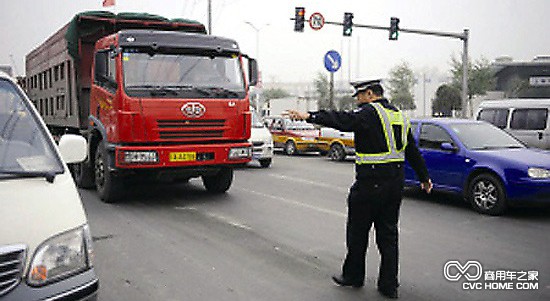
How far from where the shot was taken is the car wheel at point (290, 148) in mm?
19984

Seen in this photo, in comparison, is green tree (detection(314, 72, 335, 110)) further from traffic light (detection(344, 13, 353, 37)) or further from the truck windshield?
the truck windshield

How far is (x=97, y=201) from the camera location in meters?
8.85

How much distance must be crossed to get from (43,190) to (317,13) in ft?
65.0

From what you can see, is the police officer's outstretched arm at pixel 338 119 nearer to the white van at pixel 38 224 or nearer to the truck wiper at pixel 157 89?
the white van at pixel 38 224

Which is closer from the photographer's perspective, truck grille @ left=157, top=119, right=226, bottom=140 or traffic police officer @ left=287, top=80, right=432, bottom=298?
traffic police officer @ left=287, top=80, right=432, bottom=298

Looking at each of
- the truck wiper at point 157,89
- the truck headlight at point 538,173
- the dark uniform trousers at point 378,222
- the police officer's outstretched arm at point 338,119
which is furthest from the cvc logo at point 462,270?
the truck wiper at point 157,89

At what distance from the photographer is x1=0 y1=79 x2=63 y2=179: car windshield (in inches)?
131

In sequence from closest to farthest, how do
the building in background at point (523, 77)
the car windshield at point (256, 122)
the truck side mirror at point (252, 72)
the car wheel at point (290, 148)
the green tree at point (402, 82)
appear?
the truck side mirror at point (252, 72) < the car windshield at point (256, 122) < the car wheel at point (290, 148) < the building in background at point (523, 77) < the green tree at point (402, 82)

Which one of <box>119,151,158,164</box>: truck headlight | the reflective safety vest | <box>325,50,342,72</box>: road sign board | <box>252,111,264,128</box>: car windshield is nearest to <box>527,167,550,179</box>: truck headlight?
the reflective safety vest

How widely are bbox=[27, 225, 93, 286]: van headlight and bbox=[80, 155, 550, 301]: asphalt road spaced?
1484 millimetres

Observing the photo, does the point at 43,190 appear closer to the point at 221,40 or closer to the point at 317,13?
the point at 221,40

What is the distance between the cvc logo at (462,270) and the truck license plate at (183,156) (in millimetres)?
4315

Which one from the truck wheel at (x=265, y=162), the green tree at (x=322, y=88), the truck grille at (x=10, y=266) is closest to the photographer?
the truck grille at (x=10, y=266)

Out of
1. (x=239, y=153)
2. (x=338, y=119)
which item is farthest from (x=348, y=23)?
(x=338, y=119)
